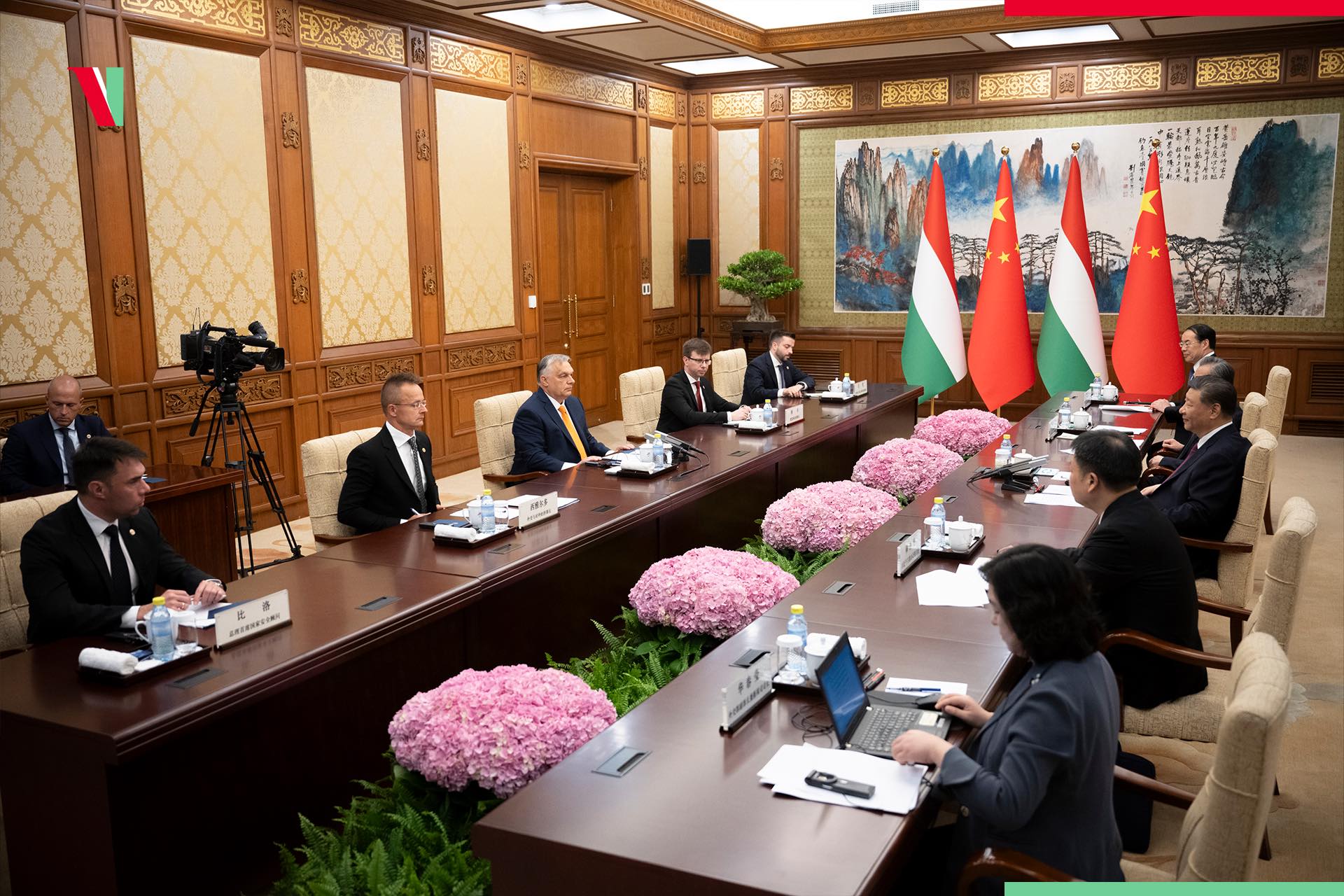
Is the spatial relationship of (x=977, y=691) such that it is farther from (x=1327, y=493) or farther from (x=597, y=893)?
(x=1327, y=493)

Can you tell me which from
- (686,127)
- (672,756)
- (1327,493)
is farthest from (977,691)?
(686,127)

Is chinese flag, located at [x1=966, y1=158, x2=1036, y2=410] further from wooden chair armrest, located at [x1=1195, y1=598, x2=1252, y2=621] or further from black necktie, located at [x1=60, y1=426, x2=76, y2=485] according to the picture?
black necktie, located at [x1=60, y1=426, x2=76, y2=485]

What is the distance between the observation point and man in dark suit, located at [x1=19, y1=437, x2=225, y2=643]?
119 inches

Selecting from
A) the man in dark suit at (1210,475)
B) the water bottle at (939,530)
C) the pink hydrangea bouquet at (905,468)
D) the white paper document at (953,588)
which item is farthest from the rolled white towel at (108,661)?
the man in dark suit at (1210,475)

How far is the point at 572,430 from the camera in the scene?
5719mm

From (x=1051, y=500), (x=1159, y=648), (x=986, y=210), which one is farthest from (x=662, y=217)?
(x=1159, y=648)

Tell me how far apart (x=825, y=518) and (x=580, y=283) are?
6128 millimetres

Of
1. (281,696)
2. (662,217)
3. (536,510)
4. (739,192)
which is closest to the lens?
(281,696)

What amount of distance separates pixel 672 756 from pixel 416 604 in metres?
1.25

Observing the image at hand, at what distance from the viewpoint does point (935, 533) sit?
3736mm

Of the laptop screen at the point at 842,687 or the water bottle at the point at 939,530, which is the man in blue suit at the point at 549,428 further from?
the laptop screen at the point at 842,687

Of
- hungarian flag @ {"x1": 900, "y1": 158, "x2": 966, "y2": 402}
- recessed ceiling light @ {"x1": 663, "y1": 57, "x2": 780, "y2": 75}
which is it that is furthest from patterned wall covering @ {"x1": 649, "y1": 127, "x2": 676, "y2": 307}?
hungarian flag @ {"x1": 900, "y1": 158, "x2": 966, "y2": 402}

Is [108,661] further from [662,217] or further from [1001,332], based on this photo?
[662,217]

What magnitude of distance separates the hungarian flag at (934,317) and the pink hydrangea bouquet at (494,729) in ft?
21.0
